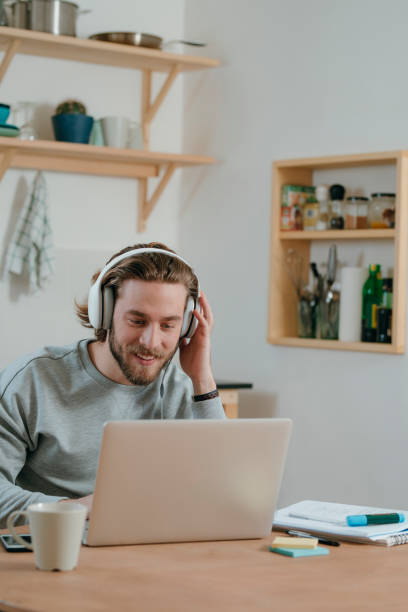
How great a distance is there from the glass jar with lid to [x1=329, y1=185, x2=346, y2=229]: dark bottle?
0.49ft

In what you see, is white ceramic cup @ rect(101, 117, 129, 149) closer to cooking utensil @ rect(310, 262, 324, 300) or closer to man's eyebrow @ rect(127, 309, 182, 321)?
cooking utensil @ rect(310, 262, 324, 300)

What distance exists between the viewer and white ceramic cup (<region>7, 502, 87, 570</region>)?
1.40 meters

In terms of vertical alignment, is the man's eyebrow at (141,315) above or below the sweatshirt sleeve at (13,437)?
above

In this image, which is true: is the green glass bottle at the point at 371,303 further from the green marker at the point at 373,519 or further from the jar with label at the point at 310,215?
the green marker at the point at 373,519

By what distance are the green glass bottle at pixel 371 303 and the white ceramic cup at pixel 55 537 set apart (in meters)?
2.20

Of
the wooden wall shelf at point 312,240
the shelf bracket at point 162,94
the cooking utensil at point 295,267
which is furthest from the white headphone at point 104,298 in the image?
the shelf bracket at point 162,94

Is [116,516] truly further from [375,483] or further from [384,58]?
[384,58]

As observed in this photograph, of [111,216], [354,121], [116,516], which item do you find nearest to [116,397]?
[116,516]

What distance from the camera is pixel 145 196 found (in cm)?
429

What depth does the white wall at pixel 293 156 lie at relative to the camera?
3.47 m

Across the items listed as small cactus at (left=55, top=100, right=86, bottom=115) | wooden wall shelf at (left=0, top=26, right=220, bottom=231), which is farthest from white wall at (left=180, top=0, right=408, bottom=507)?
small cactus at (left=55, top=100, right=86, bottom=115)

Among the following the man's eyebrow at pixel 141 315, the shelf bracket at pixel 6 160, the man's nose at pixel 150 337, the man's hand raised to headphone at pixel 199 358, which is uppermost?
the shelf bracket at pixel 6 160

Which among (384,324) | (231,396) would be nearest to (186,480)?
(384,324)

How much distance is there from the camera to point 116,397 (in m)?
2.01
